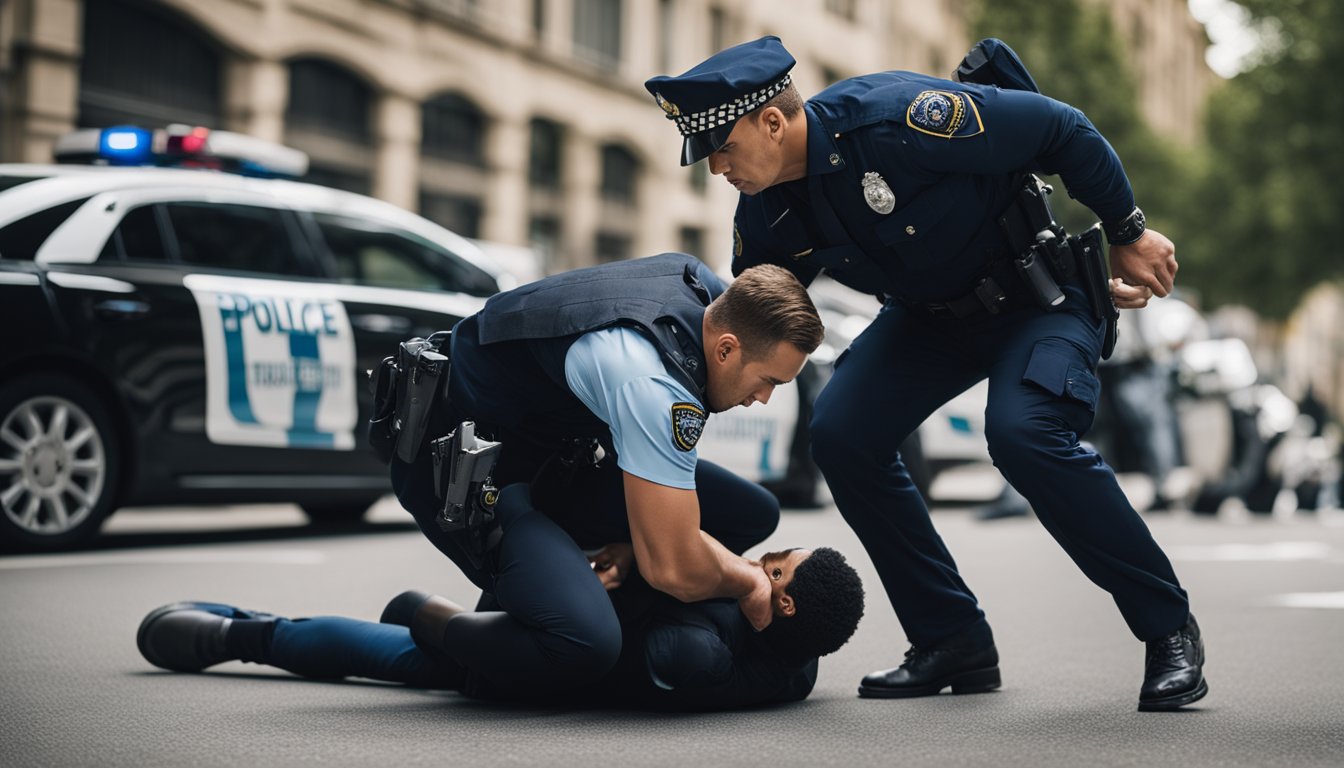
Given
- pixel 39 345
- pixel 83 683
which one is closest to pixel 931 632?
pixel 83 683

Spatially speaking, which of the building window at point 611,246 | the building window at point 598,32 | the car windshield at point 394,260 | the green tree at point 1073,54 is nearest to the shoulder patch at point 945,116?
the car windshield at point 394,260

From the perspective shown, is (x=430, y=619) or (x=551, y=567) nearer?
(x=551, y=567)

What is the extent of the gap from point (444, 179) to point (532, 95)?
7.74ft

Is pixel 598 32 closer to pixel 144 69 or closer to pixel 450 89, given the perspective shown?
pixel 450 89

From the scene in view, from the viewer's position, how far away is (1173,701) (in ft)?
13.6

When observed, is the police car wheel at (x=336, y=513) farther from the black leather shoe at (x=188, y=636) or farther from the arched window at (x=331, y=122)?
the arched window at (x=331, y=122)

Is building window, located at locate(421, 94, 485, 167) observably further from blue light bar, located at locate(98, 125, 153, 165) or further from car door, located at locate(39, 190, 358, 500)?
car door, located at locate(39, 190, 358, 500)

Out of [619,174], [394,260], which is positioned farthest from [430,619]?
→ [619,174]

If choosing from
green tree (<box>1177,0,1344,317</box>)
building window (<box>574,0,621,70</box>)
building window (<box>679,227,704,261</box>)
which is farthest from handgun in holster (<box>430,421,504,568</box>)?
green tree (<box>1177,0,1344,317</box>)

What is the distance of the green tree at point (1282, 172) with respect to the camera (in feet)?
108

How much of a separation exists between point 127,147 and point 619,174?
58.0ft

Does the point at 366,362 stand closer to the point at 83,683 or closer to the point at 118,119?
the point at 83,683

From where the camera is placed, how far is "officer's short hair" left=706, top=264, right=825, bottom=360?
12.6 ft

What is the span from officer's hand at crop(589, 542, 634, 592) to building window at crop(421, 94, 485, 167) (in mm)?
17159
